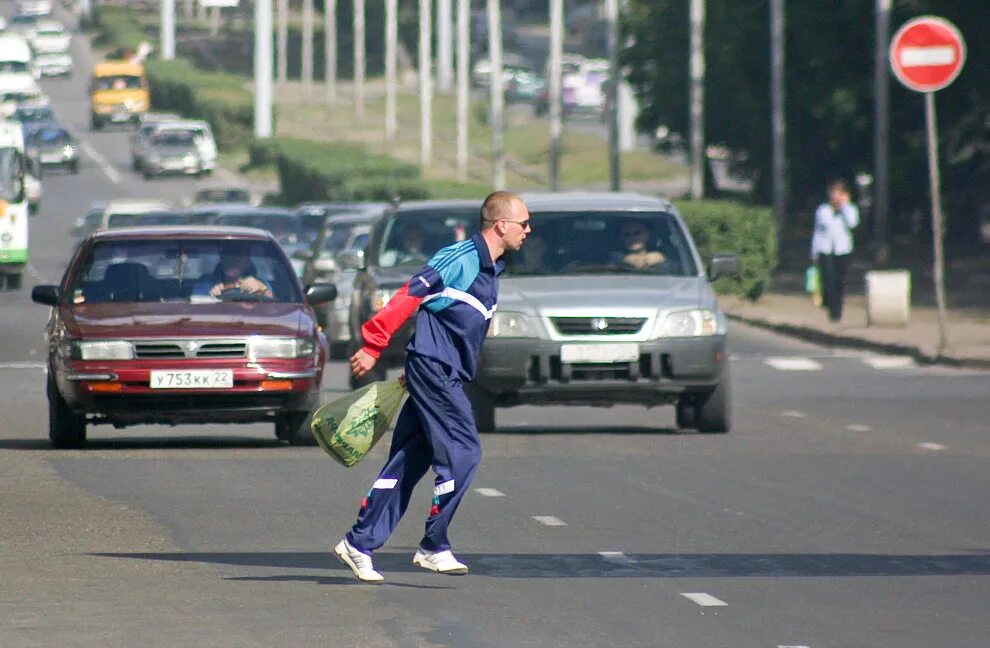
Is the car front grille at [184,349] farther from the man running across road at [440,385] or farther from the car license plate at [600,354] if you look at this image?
the man running across road at [440,385]

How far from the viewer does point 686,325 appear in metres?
16.5

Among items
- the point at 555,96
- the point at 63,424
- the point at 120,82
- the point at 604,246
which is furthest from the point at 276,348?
the point at 120,82

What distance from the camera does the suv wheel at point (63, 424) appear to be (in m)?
15.8

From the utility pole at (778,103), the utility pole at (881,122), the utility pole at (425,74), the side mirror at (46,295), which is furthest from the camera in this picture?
the utility pole at (425,74)

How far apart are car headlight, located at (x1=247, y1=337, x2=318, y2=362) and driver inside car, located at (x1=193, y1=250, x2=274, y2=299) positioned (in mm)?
885

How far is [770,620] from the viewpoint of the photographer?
8750 mm

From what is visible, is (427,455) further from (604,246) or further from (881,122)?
(881,122)

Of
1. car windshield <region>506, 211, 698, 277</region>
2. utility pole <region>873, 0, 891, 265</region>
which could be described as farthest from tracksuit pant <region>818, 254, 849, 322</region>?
car windshield <region>506, 211, 698, 277</region>

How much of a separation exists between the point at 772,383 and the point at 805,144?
2284 centimetres

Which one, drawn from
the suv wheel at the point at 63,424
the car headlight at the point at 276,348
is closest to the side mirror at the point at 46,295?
the suv wheel at the point at 63,424

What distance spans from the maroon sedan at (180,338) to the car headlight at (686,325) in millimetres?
2272

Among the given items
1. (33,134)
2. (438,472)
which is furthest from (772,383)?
(33,134)

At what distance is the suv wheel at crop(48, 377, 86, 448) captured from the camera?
51.9 ft

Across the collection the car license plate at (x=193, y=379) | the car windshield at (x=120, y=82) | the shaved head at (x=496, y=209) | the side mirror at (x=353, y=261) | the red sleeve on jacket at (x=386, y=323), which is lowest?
the car license plate at (x=193, y=379)
